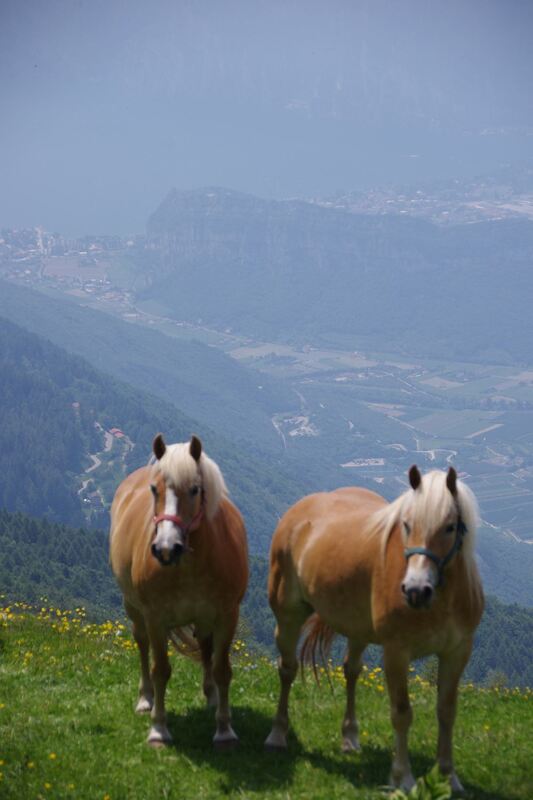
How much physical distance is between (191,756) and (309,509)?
302 centimetres

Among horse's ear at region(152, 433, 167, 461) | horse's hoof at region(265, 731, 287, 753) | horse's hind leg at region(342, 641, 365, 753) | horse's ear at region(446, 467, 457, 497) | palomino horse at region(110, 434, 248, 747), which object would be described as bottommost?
horse's hoof at region(265, 731, 287, 753)

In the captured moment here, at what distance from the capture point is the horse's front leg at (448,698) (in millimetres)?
10227

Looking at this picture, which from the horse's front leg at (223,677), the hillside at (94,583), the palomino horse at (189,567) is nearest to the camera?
the palomino horse at (189,567)

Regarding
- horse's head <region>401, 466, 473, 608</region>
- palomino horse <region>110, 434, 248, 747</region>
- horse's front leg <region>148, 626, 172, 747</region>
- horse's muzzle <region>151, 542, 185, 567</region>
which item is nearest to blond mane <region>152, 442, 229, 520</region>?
palomino horse <region>110, 434, 248, 747</region>

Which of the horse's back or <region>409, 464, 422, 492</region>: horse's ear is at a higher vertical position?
<region>409, 464, 422, 492</region>: horse's ear

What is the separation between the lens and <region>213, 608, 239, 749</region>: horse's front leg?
11.7 metres

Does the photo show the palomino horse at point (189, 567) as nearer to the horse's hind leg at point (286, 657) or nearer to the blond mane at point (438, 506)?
the horse's hind leg at point (286, 657)

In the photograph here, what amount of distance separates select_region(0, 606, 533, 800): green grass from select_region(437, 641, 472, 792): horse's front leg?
1.09ft

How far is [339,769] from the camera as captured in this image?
10961 millimetres

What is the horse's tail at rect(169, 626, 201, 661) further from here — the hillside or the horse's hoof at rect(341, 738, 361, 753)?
the hillside

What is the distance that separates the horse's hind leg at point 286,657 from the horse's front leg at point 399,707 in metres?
1.90

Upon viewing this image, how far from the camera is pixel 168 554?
10.6m

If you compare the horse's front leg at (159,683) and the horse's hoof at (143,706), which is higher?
the horse's front leg at (159,683)

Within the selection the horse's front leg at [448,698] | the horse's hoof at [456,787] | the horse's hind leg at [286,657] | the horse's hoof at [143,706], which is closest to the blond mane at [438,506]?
the horse's front leg at [448,698]
